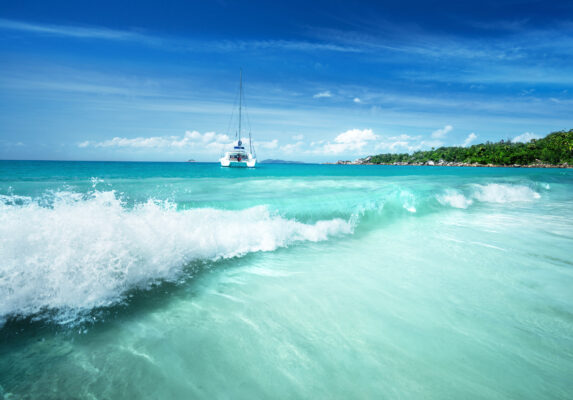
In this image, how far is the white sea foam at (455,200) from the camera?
Answer: 44.2ft

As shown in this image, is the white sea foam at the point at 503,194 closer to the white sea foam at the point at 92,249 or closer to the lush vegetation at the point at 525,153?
the white sea foam at the point at 92,249

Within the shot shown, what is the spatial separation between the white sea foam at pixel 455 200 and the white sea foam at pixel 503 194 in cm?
179

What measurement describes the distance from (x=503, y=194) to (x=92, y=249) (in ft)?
66.8

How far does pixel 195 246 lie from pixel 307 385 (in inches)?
154

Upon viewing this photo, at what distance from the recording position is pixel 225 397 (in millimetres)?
2477

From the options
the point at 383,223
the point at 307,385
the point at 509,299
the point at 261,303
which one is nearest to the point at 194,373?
the point at 307,385

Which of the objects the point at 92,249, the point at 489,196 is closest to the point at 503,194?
the point at 489,196

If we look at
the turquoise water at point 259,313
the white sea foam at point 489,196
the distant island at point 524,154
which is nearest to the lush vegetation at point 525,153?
the distant island at point 524,154

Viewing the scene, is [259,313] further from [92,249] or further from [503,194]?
[503,194]

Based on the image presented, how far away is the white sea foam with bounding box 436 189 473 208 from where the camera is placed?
13470 mm

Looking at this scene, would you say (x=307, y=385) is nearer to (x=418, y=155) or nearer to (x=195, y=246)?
(x=195, y=246)

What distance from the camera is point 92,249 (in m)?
4.31

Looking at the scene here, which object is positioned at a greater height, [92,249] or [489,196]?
[92,249]

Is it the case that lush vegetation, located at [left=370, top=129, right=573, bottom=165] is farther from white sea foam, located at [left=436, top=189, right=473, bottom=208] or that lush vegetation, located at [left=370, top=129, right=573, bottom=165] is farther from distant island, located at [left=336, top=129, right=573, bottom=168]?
white sea foam, located at [left=436, top=189, right=473, bottom=208]
